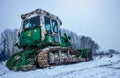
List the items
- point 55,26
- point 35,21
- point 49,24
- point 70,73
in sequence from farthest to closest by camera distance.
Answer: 1. point 55,26
2. point 49,24
3. point 35,21
4. point 70,73

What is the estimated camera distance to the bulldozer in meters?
9.17

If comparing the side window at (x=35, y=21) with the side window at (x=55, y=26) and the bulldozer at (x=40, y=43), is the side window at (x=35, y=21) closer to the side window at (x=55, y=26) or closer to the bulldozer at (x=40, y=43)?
the bulldozer at (x=40, y=43)

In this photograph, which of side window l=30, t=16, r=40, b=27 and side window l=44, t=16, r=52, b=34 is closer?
side window l=30, t=16, r=40, b=27

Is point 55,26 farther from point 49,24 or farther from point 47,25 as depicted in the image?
point 47,25

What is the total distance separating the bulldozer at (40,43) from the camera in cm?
917

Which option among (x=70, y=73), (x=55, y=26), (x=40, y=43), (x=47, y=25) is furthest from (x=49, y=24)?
(x=70, y=73)

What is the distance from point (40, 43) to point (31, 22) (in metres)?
1.77

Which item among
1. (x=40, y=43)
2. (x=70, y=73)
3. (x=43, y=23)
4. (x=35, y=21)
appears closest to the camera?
(x=70, y=73)

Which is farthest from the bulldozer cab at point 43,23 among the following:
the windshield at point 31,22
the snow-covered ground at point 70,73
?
the snow-covered ground at point 70,73

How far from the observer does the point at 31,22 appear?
36.2 ft

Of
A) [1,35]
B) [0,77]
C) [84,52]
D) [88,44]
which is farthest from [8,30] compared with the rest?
[0,77]

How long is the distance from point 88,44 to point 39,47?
5521 cm

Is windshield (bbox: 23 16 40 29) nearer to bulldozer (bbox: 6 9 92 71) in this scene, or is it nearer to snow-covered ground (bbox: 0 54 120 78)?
bulldozer (bbox: 6 9 92 71)

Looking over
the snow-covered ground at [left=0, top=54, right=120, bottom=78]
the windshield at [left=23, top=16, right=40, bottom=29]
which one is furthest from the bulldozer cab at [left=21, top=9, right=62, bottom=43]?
the snow-covered ground at [left=0, top=54, right=120, bottom=78]
